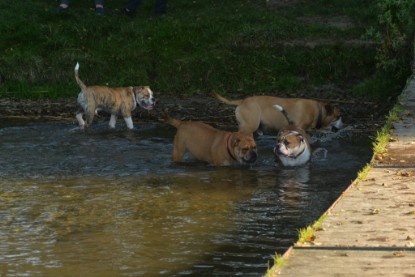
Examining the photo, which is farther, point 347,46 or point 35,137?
point 347,46

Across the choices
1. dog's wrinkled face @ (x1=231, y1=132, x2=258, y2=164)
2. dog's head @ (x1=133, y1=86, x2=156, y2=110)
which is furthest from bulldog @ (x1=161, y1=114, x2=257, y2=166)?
dog's head @ (x1=133, y1=86, x2=156, y2=110)

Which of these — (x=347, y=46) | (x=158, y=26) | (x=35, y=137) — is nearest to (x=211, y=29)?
(x=158, y=26)

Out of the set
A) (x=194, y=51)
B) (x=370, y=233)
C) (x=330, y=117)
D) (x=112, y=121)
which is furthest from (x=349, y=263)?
(x=194, y=51)

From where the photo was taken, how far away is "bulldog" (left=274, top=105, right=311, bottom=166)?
38.3 ft

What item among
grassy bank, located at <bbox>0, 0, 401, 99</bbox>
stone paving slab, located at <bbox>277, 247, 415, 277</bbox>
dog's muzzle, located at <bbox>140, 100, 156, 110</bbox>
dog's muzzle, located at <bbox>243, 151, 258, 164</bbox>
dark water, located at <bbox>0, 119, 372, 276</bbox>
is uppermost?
grassy bank, located at <bbox>0, 0, 401, 99</bbox>

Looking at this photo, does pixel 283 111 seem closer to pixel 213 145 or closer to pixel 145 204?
pixel 213 145

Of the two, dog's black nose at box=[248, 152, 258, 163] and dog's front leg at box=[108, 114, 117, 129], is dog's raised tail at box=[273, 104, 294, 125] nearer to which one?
dog's black nose at box=[248, 152, 258, 163]

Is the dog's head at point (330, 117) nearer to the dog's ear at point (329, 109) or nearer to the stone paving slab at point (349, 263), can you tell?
the dog's ear at point (329, 109)

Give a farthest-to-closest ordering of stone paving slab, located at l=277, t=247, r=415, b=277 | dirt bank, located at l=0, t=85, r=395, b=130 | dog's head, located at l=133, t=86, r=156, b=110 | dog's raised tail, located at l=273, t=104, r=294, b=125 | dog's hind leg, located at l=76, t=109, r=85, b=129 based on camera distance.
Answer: dirt bank, located at l=0, t=85, r=395, b=130, dog's head, located at l=133, t=86, r=156, b=110, dog's hind leg, located at l=76, t=109, r=85, b=129, dog's raised tail, located at l=273, t=104, r=294, b=125, stone paving slab, located at l=277, t=247, r=415, b=277

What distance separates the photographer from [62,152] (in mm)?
13156

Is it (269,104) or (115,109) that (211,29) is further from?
(269,104)

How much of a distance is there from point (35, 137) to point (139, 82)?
3.67 metres

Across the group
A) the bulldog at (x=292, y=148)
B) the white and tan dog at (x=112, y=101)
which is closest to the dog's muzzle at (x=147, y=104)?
the white and tan dog at (x=112, y=101)

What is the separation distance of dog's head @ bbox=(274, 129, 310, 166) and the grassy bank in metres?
4.54
